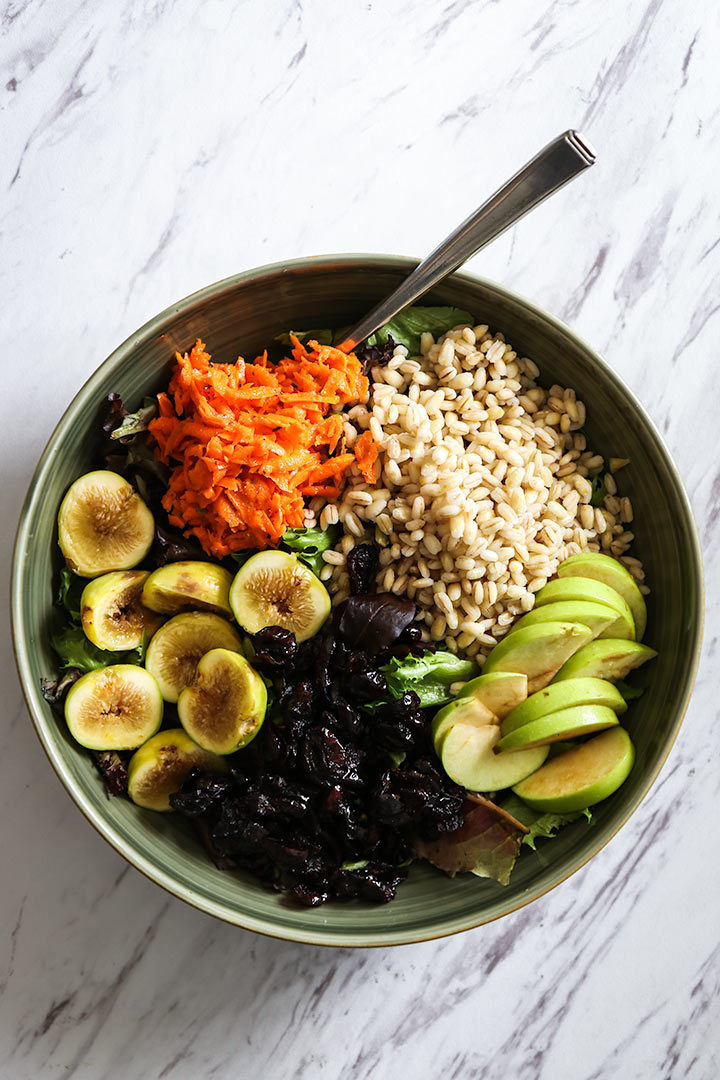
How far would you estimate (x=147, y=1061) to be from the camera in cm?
294

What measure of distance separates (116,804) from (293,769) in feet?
1.73

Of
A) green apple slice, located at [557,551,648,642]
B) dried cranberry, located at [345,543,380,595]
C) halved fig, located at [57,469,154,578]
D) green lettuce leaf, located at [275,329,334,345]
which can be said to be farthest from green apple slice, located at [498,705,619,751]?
green lettuce leaf, located at [275,329,334,345]

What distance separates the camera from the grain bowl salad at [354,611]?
2605mm

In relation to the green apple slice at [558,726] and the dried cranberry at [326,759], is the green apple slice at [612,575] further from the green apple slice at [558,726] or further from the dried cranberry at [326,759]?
the dried cranberry at [326,759]

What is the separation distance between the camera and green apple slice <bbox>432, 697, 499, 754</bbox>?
8.60ft

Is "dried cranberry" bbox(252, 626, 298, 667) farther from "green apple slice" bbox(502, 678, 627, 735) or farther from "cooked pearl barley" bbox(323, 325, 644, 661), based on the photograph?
"green apple slice" bbox(502, 678, 627, 735)

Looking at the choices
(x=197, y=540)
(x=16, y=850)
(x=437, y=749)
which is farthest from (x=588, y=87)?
(x=16, y=850)

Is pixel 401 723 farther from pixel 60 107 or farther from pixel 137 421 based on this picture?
pixel 60 107

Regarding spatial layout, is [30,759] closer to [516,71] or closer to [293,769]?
[293,769]

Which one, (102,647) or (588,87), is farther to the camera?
(588,87)

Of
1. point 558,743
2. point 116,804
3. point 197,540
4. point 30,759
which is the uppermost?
point 558,743

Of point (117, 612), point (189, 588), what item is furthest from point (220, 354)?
point (117, 612)

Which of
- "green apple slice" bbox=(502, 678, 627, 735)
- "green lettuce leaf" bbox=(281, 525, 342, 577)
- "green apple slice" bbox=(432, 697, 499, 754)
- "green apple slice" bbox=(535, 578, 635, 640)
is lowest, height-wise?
"green apple slice" bbox=(432, 697, 499, 754)

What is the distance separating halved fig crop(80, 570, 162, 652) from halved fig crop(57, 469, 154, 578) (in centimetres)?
5
